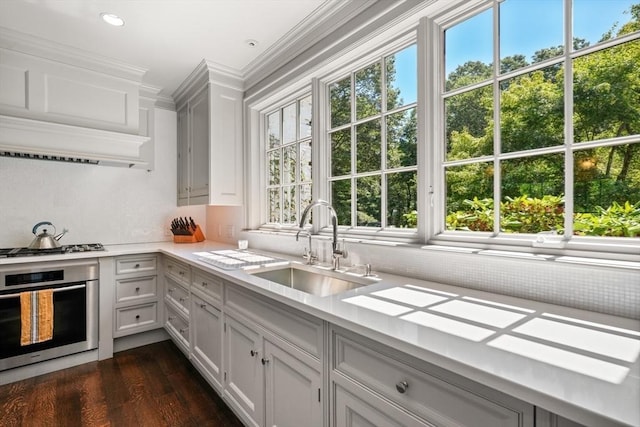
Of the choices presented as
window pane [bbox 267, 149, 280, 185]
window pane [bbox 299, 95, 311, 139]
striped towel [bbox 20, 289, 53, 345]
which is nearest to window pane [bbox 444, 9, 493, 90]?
window pane [bbox 299, 95, 311, 139]

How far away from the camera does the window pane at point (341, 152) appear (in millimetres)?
2203

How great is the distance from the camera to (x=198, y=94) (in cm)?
312

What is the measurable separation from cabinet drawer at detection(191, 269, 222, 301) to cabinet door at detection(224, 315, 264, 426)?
0.19 meters

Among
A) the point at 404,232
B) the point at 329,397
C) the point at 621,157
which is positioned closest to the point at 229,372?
the point at 329,397

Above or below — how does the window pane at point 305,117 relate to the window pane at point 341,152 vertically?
above

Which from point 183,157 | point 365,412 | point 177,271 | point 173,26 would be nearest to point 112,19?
point 173,26

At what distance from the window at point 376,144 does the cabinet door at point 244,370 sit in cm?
96

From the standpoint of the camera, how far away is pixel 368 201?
81.8 inches

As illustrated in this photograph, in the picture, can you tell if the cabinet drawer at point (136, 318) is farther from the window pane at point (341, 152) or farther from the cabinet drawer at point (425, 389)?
the cabinet drawer at point (425, 389)

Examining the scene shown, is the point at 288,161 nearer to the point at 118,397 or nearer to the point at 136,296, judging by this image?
the point at 136,296

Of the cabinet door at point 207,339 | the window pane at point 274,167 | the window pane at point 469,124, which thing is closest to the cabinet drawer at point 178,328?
the cabinet door at point 207,339

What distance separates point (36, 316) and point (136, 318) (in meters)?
0.73

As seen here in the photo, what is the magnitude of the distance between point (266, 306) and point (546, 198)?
50.8 inches

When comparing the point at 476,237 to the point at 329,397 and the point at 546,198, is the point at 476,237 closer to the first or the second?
the point at 546,198
